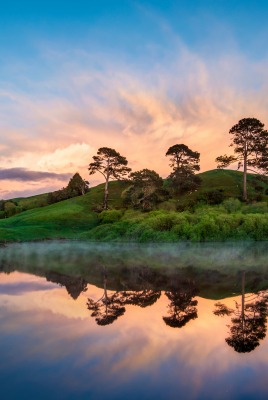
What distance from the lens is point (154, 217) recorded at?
45.3 m

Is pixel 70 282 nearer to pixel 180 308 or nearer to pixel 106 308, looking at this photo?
pixel 106 308

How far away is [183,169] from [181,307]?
59.8 meters

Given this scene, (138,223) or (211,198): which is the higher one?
(211,198)

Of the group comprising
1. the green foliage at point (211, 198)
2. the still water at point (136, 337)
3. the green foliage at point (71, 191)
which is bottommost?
the still water at point (136, 337)

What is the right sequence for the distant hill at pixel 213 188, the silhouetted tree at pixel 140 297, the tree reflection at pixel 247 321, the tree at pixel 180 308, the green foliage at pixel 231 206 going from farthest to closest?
the distant hill at pixel 213 188, the green foliage at pixel 231 206, the silhouetted tree at pixel 140 297, the tree at pixel 180 308, the tree reflection at pixel 247 321

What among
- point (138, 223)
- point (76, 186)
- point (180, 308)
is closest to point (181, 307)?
point (180, 308)

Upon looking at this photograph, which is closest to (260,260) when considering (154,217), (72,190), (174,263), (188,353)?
(174,263)

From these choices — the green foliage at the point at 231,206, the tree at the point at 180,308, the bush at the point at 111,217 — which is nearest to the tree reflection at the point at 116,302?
the tree at the point at 180,308

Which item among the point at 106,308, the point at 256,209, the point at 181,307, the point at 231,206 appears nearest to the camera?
the point at 181,307

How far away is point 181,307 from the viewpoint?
1205 centimetres

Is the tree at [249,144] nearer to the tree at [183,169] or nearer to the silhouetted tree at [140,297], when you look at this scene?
the tree at [183,169]

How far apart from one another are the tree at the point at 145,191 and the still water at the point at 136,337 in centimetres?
4162

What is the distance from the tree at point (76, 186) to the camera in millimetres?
86062

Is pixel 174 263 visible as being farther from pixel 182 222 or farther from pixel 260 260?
pixel 182 222
